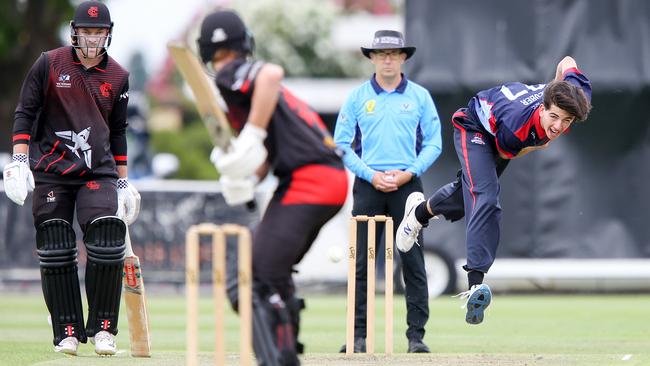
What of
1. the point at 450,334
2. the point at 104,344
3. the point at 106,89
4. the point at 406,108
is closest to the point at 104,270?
the point at 104,344

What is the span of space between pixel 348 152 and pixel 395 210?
512mm

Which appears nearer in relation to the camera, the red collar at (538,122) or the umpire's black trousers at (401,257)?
the red collar at (538,122)

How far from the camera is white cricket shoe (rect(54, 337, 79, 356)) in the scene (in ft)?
25.3

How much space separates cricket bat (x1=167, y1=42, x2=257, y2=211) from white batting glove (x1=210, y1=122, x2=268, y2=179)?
0.09 metres

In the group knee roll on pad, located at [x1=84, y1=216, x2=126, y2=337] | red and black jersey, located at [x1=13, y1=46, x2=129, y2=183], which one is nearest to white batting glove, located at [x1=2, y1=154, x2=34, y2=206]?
red and black jersey, located at [x1=13, y1=46, x2=129, y2=183]

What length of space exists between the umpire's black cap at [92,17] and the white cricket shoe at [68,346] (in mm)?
1809

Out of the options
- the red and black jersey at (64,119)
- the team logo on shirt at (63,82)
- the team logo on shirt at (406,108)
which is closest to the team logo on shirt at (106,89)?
the red and black jersey at (64,119)

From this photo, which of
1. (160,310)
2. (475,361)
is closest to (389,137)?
(475,361)

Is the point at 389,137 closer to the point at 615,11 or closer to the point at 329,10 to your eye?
the point at 615,11

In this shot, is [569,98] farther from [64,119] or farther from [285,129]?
[64,119]

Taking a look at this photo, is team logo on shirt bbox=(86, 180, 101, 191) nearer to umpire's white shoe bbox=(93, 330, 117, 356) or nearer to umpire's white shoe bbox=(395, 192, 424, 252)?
umpire's white shoe bbox=(93, 330, 117, 356)

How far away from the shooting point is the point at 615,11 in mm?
14500

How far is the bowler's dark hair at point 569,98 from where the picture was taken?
7.39 m

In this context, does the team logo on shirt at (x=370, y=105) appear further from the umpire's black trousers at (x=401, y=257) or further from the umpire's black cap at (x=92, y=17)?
the umpire's black cap at (x=92, y=17)
